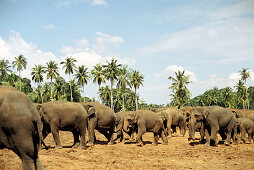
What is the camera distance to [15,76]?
67.4m

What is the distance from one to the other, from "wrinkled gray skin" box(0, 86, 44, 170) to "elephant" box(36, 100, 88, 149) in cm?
701

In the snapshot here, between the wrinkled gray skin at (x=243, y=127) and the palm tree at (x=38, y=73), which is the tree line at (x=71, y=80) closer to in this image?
the palm tree at (x=38, y=73)

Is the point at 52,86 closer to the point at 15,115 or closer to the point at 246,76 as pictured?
the point at 246,76

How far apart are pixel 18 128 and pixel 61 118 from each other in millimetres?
7695

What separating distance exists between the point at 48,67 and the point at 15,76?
9.09 meters

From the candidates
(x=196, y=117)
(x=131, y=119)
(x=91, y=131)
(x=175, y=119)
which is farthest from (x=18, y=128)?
(x=175, y=119)

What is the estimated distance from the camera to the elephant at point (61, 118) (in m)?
12.3

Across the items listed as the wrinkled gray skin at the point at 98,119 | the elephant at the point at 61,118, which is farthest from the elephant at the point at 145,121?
the elephant at the point at 61,118

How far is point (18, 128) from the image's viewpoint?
516 cm

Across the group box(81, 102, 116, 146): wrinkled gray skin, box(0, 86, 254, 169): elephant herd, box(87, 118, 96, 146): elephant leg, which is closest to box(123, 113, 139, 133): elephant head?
box(0, 86, 254, 169): elephant herd

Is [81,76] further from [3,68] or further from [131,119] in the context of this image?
[131,119]

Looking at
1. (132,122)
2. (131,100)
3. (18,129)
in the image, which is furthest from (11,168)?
(131,100)

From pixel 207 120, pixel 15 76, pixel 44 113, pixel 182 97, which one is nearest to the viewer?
pixel 44 113

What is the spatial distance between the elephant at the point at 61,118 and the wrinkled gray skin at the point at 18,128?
7.01 metres
